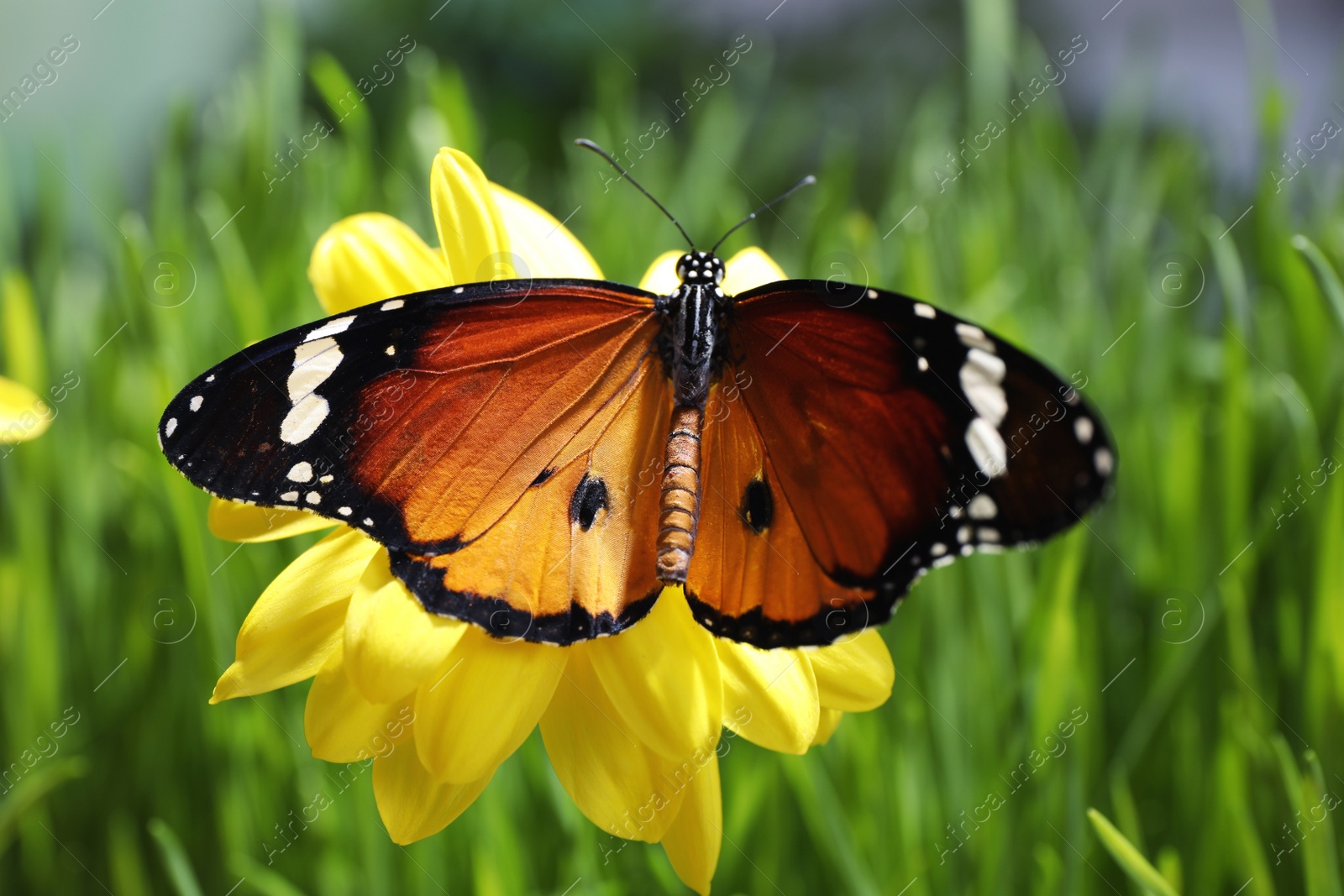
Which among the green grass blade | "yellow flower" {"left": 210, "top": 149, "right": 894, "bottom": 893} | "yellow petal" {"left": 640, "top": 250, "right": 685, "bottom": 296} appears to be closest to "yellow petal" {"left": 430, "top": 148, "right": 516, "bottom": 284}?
"yellow flower" {"left": 210, "top": 149, "right": 894, "bottom": 893}

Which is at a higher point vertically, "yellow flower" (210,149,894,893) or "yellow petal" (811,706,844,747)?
"yellow flower" (210,149,894,893)

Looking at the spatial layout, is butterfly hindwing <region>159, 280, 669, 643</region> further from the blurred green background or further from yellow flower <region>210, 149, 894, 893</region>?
the blurred green background

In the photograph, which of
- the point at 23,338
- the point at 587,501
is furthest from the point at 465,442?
the point at 23,338

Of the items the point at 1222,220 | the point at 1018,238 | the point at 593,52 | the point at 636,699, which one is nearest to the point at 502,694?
the point at 636,699

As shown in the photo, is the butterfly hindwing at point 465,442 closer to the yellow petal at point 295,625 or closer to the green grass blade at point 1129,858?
the yellow petal at point 295,625

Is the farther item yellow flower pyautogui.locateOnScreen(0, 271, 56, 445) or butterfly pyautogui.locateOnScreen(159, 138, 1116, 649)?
yellow flower pyautogui.locateOnScreen(0, 271, 56, 445)

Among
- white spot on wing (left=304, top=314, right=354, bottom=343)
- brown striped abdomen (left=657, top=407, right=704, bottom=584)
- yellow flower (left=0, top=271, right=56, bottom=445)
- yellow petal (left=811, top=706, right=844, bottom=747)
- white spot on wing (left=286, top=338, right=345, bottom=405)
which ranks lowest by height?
yellow petal (left=811, top=706, right=844, bottom=747)
